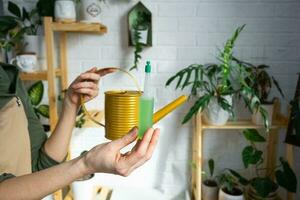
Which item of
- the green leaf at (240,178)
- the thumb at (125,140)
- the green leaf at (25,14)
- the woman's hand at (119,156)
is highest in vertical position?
the green leaf at (25,14)

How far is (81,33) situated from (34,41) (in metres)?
0.25

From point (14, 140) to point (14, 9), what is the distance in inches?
37.0

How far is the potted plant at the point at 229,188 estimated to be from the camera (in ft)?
4.58

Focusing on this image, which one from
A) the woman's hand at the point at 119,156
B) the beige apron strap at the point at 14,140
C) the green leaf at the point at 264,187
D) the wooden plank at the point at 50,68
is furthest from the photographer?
the green leaf at the point at 264,187

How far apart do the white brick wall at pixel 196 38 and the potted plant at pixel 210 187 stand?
340 millimetres

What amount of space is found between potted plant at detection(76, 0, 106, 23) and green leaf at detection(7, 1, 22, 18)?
1.02ft

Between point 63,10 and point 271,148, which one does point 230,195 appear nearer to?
point 271,148

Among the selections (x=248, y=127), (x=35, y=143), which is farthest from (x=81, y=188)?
(x=248, y=127)

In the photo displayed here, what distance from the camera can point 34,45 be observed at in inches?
57.3

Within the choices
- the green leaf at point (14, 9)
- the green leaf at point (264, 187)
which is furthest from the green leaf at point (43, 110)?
the green leaf at point (264, 187)

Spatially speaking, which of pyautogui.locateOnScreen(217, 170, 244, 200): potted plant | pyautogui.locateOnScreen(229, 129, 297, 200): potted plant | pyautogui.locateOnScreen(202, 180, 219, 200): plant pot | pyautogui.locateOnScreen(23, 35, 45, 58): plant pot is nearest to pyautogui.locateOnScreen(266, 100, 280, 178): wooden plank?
pyautogui.locateOnScreen(229, 129, 297, 200): potted plant

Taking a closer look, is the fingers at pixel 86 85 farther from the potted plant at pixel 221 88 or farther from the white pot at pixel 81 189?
the white pot at pixel 81 189

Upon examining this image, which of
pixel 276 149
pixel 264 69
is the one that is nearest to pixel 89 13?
pixel 264 69

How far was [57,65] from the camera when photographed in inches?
61.4
